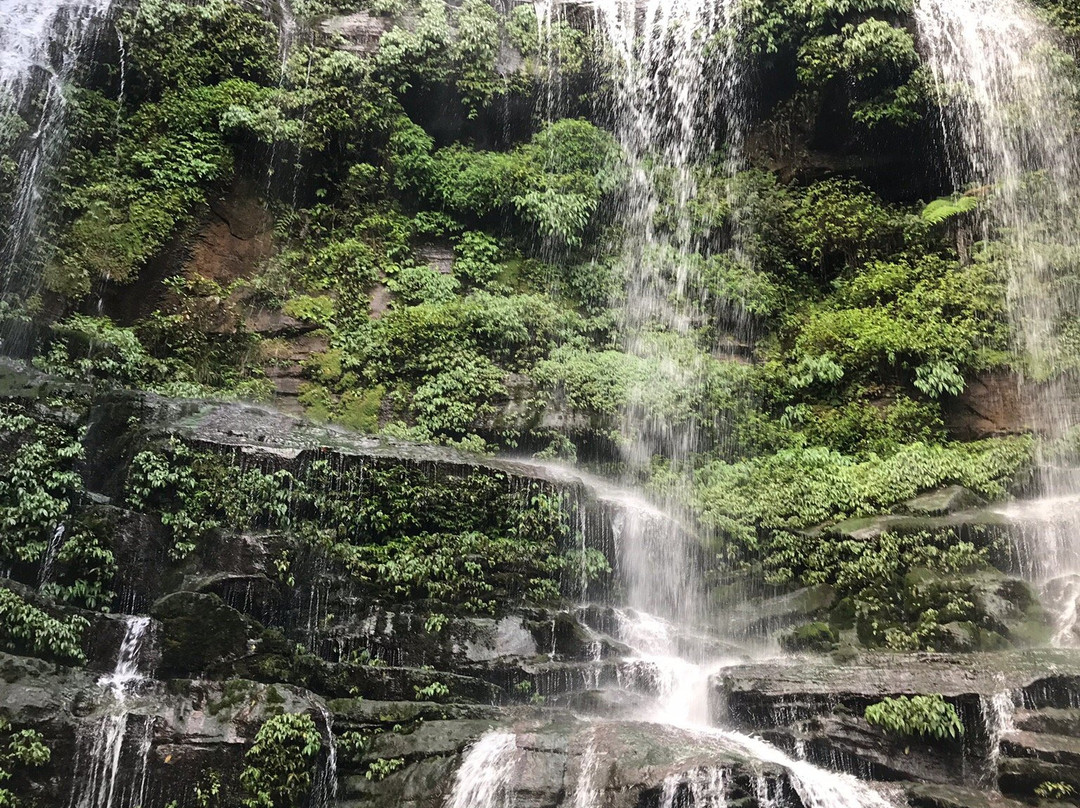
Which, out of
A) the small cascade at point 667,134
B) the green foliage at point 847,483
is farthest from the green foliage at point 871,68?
the green foliage at point 847,483

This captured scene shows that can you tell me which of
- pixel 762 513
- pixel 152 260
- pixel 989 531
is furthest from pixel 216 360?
pixel 989 531

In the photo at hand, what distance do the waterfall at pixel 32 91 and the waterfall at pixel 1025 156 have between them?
52.1 ft

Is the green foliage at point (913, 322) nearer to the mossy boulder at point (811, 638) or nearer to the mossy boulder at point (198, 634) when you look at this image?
the mossy boulder at point (811, 638)

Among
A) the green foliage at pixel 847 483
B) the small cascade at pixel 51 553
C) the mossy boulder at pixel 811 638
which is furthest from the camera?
the green foliage at pixel 847 483

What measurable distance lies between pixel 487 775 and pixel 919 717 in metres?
4.14

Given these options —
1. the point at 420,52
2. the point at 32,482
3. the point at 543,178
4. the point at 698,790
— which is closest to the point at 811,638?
the point at 698,790

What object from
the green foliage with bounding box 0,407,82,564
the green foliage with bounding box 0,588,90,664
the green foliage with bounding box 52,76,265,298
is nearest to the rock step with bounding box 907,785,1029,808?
the green foliage with bounding box 0,588,90,664

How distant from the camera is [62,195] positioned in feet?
44.9

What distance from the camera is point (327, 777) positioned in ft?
25.8

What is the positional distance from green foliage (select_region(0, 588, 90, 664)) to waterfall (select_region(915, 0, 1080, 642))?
42.2 feet

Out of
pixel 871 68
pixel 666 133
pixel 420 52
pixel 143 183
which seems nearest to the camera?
pixel 143 183

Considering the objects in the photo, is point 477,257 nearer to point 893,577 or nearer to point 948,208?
point 948,208

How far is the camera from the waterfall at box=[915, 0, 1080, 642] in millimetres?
13008

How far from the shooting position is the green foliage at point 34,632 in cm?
771
